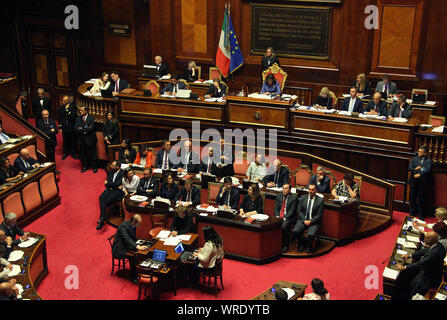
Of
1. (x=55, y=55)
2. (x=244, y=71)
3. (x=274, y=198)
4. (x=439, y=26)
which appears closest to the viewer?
(x=274, y=198)

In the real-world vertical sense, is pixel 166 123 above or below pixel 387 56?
below

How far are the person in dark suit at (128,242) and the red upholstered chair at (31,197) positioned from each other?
8.87 feet

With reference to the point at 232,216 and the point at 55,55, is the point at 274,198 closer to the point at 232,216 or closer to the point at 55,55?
the point at 232,216

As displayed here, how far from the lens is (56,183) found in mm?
11250

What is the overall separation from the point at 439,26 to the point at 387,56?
123 centimetres

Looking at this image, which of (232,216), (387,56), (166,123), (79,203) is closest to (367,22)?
(387,56)

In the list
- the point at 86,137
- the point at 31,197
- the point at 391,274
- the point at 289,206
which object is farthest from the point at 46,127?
the point at 391,274

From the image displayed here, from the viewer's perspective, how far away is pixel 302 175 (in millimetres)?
10727

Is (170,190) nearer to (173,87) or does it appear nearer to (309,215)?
(309,215)

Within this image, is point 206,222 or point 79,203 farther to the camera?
point 79,203

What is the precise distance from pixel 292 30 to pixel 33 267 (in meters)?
8.29

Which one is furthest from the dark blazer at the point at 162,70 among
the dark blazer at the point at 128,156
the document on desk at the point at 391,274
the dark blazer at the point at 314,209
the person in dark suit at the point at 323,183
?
the document on desk at the point at 391,274

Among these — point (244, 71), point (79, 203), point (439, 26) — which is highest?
point (439, 26)

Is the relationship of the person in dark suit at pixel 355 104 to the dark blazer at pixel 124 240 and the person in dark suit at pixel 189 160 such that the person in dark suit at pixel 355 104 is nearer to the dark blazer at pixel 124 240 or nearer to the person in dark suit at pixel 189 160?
the person in dark suit at pixel 189 160
